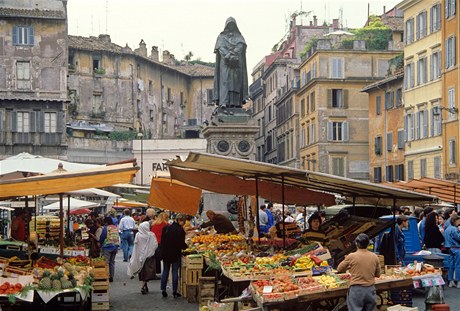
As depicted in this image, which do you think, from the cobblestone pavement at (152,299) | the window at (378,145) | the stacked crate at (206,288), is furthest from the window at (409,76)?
the stacked crate at (206,288)

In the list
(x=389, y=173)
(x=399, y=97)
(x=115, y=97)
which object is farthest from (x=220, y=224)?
(x=115, y=97)

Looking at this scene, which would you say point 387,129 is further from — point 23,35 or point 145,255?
point 145,255

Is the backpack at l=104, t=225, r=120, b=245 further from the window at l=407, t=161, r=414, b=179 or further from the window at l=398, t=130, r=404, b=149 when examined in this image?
the window at l=398, t=130, r=404, b=149

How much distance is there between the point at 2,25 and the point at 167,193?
45966mm

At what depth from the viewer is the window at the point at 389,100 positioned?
203 feet

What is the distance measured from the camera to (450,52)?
1833 inches

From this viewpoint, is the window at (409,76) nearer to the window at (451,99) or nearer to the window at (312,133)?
the window at (451,99)

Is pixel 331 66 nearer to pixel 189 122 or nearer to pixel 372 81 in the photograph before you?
pixel 372 81

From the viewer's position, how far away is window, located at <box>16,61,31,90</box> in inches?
2633

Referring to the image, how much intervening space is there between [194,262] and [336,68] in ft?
182

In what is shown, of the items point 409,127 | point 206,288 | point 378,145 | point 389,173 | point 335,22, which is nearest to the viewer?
point 206,288

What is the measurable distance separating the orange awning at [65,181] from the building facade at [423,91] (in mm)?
33895

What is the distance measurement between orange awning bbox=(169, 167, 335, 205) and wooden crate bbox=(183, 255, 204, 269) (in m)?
1.65

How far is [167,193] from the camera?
2373 centimetres
